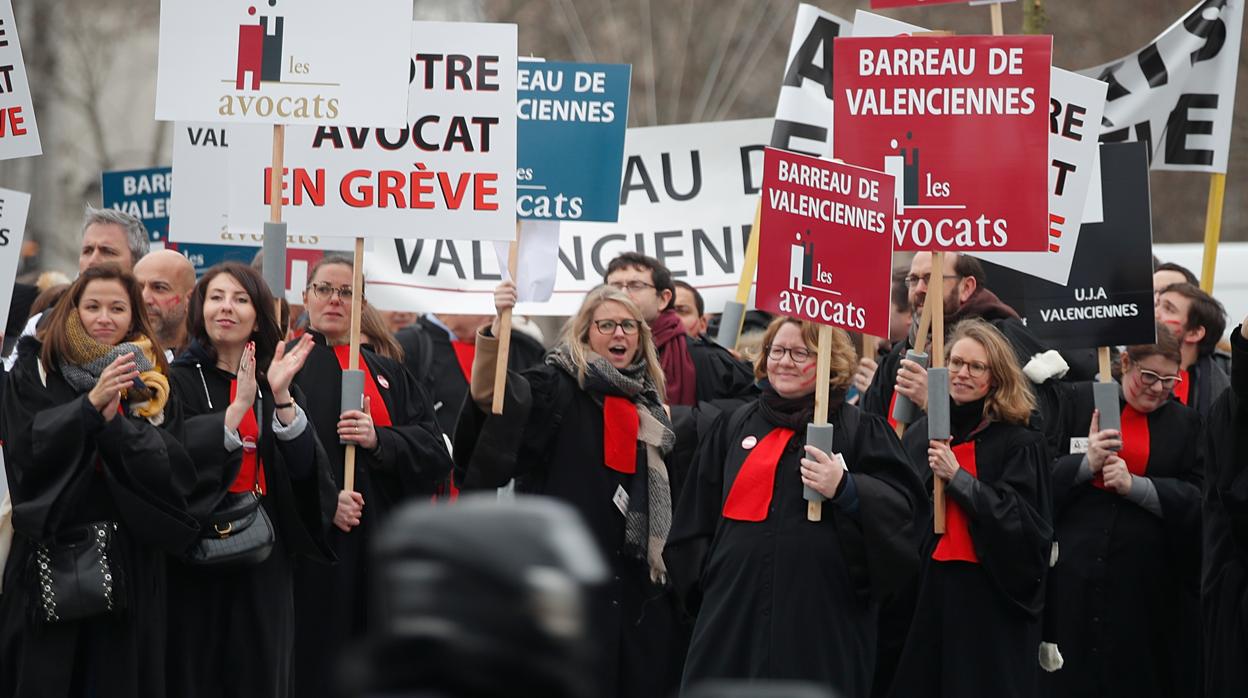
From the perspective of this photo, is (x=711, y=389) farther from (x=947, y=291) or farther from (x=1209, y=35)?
(x=1209, y=35)

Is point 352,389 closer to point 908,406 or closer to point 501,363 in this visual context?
point 501,363

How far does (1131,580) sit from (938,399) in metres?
1.75

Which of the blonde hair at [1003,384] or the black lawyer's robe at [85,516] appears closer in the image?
the black lawyer's robe at [85,516]

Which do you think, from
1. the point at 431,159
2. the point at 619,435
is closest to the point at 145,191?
the point at 431,159

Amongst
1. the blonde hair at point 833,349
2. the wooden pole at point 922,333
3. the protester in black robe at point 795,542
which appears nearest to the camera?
the protester in black robe at point 795,542

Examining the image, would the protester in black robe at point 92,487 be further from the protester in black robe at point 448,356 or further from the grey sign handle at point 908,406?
the protester in black robe at point 448,356

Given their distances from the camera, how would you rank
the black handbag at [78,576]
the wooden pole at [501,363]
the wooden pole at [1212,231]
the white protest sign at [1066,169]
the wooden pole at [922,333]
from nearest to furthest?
the black handbag at [78,576] < the wooden pole at [501,363] < the wooden pole at [922,333] < the white protest sign at [1066,169] < the wooden pole at [1212,231]

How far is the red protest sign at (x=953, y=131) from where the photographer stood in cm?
830

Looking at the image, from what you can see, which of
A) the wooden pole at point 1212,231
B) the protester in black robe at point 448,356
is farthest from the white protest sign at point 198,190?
the wooden pole at point 1212,231

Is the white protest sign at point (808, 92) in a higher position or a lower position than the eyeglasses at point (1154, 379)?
higher

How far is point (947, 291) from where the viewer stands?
9289 mm

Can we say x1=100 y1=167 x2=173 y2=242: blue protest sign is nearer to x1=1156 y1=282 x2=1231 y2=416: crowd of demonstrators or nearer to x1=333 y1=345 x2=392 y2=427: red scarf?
x1=333 y1=345 x2=392 y2=427: red scarf

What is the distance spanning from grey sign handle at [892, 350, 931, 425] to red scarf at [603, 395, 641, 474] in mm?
1193

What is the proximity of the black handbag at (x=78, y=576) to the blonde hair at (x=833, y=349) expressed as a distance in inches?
108
